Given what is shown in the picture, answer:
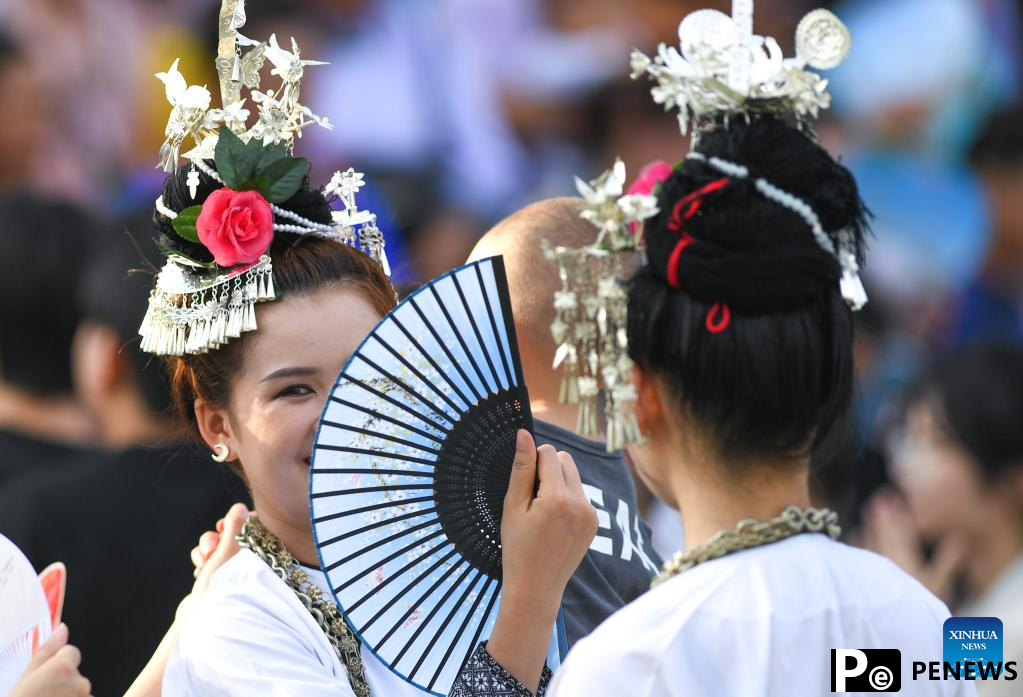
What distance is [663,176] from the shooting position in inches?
76.2

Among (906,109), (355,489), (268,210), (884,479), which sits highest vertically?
(906,109)

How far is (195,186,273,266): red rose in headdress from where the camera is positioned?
7.57ft

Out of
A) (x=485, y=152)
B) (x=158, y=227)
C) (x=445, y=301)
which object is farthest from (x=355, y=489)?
(x=485, y=152)

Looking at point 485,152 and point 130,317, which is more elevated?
point 485,152

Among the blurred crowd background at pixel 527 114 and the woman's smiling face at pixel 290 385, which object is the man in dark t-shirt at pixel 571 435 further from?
the blurred crowd background at pixel 527 114

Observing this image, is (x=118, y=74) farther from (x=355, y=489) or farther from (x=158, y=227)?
(x=355, y=489)

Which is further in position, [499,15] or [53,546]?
[499,15]

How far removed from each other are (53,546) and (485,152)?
Answer: 3263mm

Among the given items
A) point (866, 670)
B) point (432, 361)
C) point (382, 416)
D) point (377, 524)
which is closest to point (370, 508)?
point (377, 524)

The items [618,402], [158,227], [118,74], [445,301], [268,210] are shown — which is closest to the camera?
[618,402]

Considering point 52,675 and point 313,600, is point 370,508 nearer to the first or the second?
point 313,600

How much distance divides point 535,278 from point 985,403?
5.80 ft

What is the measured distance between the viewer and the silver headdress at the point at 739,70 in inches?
75.0

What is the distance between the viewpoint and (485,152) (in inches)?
241
